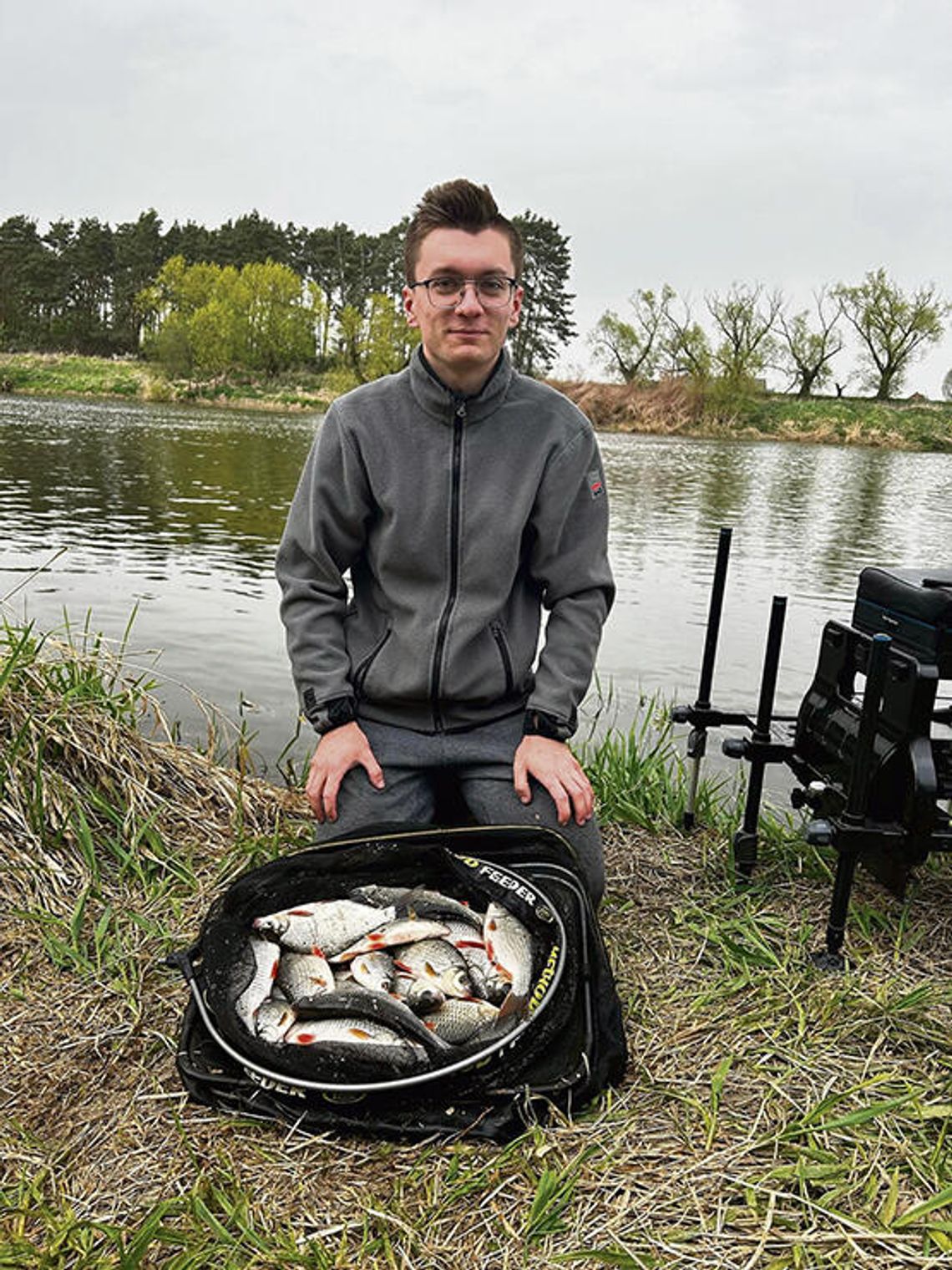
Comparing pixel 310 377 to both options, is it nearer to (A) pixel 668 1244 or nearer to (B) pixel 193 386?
(B) pixel 193 386

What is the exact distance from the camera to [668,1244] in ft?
5.85

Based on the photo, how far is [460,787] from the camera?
2988 millimetres

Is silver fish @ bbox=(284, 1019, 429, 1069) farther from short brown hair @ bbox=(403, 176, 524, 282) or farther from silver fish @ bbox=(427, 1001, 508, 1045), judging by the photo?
short brown hair @ bbox=(403, 176, 524, 282)

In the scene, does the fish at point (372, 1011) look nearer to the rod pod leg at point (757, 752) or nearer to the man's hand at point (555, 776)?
the man's hand at point (555, 776)

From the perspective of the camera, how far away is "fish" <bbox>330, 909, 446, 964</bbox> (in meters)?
2.34

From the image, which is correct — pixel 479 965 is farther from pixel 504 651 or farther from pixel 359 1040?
pixel 504 651

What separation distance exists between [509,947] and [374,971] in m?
0.28

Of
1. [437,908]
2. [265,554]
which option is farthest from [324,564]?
[265,554]

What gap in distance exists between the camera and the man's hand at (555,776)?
9.08ft

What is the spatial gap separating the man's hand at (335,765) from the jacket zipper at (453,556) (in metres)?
0.23

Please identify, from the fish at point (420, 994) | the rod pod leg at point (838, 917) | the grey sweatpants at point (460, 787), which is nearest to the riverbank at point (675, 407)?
the grey sweatpants at point (460, 787)

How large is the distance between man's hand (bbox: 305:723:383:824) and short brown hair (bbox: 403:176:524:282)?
3.92ft

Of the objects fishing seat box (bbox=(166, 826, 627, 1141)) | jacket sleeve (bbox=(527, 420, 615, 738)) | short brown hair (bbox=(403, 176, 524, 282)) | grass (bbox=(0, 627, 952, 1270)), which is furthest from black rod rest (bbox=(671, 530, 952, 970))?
short brown hair (bbox=(403, 176, 524, 282))

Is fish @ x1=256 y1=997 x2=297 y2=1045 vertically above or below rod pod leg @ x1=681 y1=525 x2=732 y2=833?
below
